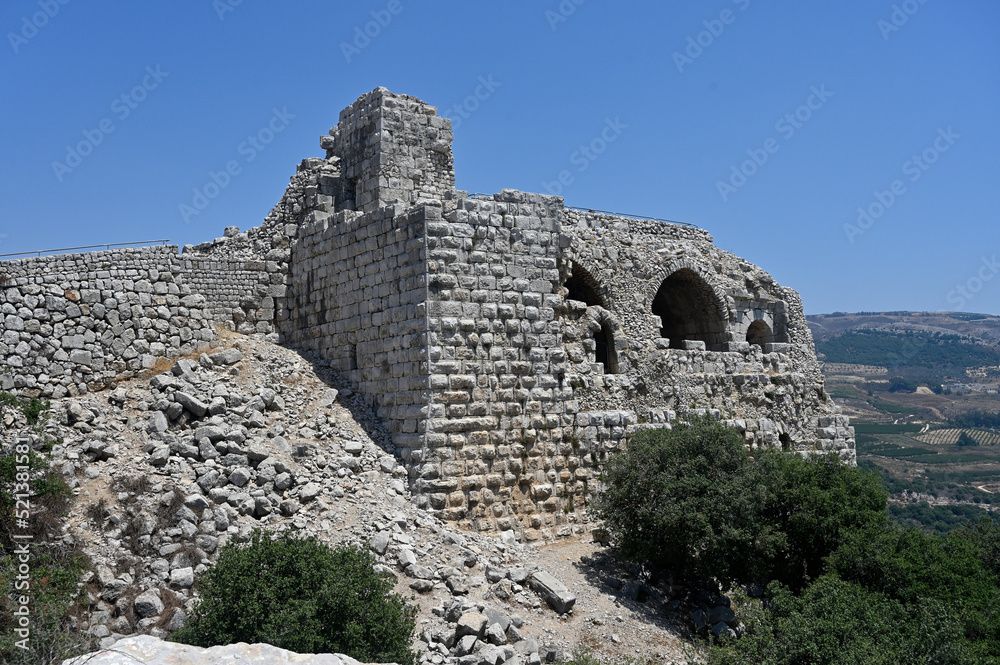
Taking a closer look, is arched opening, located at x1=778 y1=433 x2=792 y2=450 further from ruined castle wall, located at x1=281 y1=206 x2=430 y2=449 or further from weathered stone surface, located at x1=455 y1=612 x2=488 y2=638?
weathered stone surface, located at x1=455 y1=612 x2=488 y2=638

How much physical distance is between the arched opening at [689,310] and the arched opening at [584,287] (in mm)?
2820

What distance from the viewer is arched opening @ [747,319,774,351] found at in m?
19.7

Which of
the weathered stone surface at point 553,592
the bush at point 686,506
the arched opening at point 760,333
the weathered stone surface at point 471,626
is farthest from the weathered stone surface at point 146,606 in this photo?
the arched opening at point 760,333

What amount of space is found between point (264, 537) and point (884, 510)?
9.62m

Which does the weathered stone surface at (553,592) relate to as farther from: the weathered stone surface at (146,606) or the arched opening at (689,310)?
the arched opening at (689,310)

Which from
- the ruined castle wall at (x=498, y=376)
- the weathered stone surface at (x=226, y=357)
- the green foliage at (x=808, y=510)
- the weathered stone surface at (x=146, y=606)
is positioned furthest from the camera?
the weathered stone surface at (x=226, y=357)

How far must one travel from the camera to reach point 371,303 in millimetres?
12836

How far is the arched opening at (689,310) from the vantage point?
1841cm

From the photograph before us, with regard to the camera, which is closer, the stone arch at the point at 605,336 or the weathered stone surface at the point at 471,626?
the weathered stone surface at the point at 471,626

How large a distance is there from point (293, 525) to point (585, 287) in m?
8.06

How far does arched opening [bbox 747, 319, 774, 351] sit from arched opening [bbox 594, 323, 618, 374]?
6.14m

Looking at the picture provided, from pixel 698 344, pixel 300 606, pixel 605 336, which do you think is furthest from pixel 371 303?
pixel 698 344

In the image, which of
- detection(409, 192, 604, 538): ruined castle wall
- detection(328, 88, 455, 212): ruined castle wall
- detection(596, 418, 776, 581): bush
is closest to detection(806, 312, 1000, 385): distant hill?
detection(328, 88, 455, 212): ruined castle wall

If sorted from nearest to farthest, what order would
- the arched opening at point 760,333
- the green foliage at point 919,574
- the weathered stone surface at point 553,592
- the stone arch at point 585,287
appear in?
the weathered stone surface at point 553,592 < the green foliage at point 919,574 < the stone arch at point 585,287 < the arched opening at point 760,333
